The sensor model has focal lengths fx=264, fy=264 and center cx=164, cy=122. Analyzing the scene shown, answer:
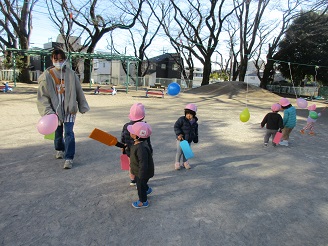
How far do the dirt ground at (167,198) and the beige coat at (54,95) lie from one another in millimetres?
832

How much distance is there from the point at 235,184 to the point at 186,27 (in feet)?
95.2

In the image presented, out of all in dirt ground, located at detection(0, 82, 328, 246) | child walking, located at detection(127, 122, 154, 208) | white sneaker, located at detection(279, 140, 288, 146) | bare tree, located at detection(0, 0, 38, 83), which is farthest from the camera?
bare tree, located at detection(0, 0, 38, 83)

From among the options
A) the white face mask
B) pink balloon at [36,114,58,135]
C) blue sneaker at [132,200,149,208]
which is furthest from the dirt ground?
the white face mask

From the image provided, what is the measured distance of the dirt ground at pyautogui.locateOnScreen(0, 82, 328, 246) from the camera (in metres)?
2.34

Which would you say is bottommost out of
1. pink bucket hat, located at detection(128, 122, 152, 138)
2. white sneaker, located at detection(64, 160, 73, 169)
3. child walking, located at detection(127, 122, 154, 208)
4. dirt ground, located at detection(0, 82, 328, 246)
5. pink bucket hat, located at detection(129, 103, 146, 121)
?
dirt ground, located at detection(0, 82, 328, 246)

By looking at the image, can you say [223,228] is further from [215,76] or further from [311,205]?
[215,76]

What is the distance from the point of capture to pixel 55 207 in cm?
271

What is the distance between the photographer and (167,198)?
306 cm

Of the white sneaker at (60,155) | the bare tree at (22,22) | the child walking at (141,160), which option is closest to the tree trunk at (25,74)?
the bare tree at (22,22)

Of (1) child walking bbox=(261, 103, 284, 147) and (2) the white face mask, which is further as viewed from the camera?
(1) child walking bbox=(261, 103, 284, 147)

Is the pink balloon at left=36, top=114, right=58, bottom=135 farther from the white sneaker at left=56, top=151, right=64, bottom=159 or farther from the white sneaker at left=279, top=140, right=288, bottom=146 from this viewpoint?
the white sneaker at left=279, top=140, right=288, bottom=146

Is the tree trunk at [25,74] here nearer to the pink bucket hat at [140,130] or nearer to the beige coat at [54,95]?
the beige coat at [54,95]

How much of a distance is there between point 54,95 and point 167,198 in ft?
7.02

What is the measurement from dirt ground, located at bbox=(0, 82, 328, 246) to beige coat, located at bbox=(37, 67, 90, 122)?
83cm
